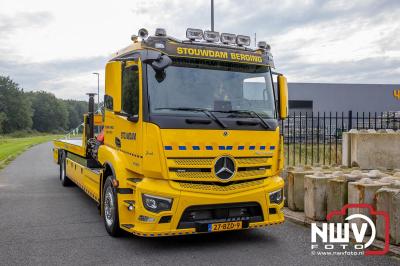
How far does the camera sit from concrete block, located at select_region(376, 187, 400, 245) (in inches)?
237

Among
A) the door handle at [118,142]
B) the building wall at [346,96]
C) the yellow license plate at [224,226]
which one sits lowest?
the yellow license plate at [224,226]

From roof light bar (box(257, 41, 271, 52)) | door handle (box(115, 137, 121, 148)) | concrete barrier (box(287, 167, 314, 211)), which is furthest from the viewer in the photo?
concrete barrier (box(287, 167, 314, 211))

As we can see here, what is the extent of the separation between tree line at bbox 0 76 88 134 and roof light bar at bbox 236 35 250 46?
82.3 metres

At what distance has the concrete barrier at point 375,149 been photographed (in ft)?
34.5

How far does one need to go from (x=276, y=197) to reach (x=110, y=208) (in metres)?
2.56

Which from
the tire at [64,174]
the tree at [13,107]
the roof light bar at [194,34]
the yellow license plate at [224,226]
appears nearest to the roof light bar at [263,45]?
the roof light bar at [194,34]

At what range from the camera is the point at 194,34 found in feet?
21.4

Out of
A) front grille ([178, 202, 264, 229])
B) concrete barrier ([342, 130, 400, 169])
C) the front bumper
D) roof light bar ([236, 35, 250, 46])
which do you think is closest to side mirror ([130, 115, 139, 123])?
the front bumper

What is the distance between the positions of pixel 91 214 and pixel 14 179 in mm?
6824

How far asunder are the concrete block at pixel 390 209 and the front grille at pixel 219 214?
1674 mm

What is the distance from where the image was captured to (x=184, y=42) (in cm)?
638

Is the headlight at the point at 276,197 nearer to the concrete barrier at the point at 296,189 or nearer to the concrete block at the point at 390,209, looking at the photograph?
the concrete block at the point at 390,209

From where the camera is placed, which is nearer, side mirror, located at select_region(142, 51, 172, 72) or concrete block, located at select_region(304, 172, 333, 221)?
side mirror, located at select_region(142, 51, 172, 72)

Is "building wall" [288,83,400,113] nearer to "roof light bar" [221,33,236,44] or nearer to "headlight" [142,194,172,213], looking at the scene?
"roof light bar" [221,33,236,44]
